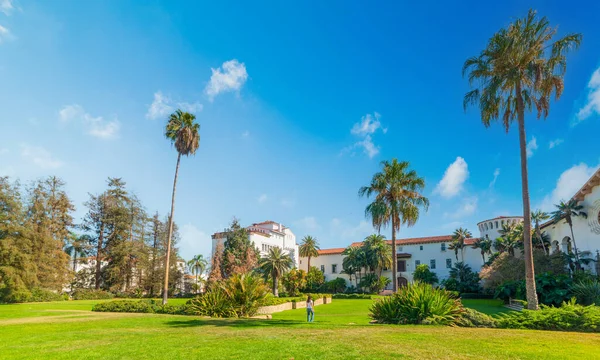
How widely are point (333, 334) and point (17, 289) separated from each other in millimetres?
41259

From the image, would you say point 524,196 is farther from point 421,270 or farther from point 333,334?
point 421,270

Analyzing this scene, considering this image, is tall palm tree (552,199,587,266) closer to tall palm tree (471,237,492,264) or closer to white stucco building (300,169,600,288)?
white stucco building (300,169,600,288)

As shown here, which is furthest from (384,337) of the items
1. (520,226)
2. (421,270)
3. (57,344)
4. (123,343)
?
(421,270)

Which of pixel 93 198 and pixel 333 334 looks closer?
pixel 333 334

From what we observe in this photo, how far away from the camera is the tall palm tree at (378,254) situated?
6419 centimetres

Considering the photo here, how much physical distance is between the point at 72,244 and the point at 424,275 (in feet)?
183

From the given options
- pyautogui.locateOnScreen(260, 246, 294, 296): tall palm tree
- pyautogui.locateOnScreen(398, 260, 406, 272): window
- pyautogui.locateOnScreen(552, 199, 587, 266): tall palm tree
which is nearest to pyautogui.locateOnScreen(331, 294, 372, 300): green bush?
pyautogui.locateOnScreen(260, 246, 294, 296): tall palm tree

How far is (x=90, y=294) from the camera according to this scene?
164 feet

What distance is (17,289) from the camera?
1527 inches

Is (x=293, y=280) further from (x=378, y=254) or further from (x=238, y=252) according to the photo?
(x=378, y=254)

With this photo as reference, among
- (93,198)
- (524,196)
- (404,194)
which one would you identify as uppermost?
(93,198)

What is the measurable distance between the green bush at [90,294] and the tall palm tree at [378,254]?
40867mm

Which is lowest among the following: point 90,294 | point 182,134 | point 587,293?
point 90,294

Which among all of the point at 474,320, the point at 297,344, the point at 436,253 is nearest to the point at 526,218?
the point at 474,320
